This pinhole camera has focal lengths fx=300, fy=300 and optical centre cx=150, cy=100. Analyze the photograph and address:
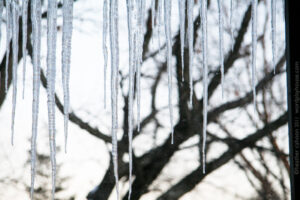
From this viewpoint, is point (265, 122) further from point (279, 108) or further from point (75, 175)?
point (75, 175)

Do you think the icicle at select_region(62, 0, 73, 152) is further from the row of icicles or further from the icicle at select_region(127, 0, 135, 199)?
the icicle at select_region(127, 0, 135, 199)

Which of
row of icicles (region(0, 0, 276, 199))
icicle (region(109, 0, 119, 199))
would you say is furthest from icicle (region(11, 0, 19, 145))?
icicle (region(109, 0, 119, 199))

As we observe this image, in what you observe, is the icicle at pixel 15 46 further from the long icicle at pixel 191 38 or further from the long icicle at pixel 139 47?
the long icicle at pixel 191 38

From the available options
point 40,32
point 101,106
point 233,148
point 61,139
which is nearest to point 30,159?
point 61,139

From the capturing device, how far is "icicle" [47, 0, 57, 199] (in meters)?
0.92

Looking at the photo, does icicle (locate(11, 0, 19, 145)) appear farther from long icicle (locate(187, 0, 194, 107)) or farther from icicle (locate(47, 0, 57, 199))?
long icicle (locate(187, 0, 194, 107))

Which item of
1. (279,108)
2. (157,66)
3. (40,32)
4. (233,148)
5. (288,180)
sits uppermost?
(40,32)

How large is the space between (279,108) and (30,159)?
80 centimetres

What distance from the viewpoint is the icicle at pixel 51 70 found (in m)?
0.92

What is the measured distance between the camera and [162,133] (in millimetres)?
943

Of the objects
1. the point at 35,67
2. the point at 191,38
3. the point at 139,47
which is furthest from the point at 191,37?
the point at 35,67

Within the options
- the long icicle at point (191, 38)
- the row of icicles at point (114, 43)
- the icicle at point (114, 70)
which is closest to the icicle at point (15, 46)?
the row of icicles at point (114, 43)

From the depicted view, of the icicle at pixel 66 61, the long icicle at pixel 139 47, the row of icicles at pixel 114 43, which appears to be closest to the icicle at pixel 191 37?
the row of icicles at pixel 114 43

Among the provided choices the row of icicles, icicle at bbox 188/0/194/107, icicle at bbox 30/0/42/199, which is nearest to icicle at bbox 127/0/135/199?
the row of icicles
